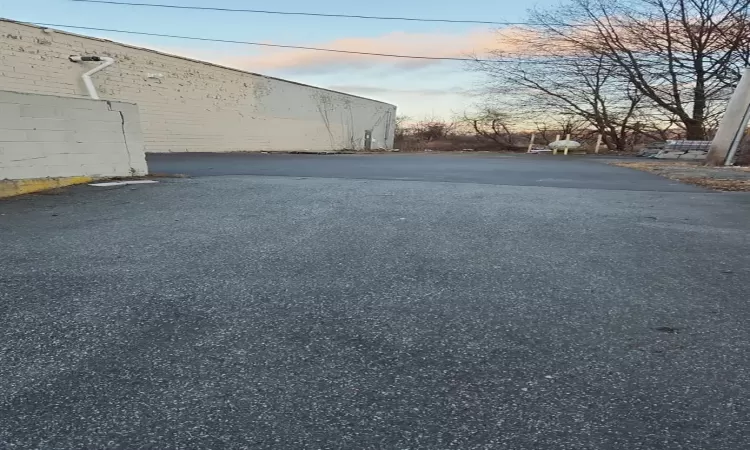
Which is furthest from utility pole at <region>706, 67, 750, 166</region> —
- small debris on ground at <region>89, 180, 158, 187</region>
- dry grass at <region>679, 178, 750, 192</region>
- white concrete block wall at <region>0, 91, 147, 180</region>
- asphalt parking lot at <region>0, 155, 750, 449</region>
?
white concrete block wall at <region>0, 91, 147, 180</region>

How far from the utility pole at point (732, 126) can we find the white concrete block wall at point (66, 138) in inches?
508

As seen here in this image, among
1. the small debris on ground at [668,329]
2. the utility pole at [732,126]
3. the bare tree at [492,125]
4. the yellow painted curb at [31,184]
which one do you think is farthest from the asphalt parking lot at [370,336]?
the bare tree at [492,125]

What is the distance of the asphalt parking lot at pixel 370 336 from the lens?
1270 millimetres

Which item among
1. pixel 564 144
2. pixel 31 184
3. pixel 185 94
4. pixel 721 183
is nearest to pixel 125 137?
pixel 31 184

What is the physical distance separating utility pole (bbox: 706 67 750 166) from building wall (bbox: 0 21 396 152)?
15121 millimetres

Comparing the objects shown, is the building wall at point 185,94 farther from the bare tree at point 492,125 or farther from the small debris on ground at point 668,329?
the small debris on ground at point 668,329

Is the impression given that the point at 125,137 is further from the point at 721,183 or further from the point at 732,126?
the point at 732,126

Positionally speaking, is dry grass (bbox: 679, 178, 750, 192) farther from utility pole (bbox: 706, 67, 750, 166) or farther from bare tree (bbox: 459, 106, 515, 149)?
bare tree (bbox: 459, 106, 515, 149)

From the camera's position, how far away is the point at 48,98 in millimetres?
5320

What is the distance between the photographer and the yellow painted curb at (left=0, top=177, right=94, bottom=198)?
4906mm

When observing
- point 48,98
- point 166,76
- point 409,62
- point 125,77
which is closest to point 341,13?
point 409,62

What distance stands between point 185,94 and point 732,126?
1565 cm

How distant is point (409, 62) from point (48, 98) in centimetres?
1899

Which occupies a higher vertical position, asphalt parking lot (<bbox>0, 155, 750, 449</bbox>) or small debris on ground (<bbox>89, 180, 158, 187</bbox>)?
asphalt parking lot (<bbox>0, 155, 750, 449</bbox>)
